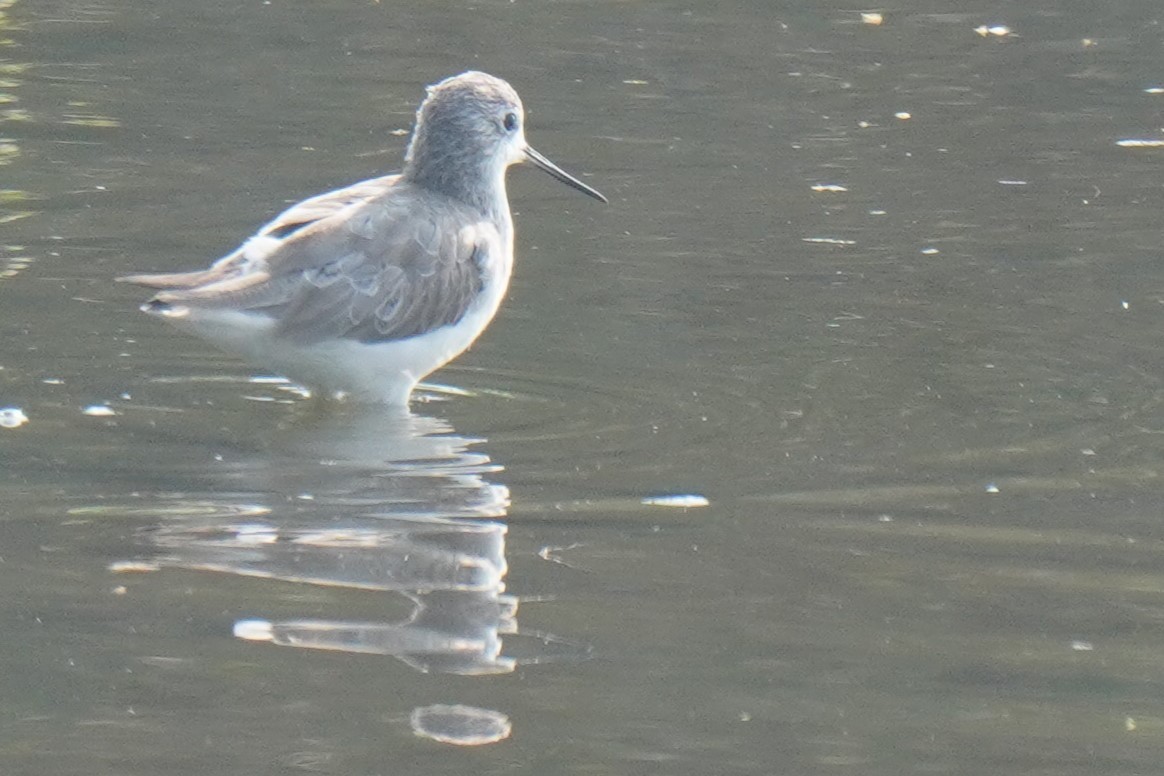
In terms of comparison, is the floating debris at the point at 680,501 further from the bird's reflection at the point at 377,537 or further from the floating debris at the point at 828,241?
the floating debris at the point at 828,241

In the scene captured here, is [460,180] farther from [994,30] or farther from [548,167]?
[994,30]

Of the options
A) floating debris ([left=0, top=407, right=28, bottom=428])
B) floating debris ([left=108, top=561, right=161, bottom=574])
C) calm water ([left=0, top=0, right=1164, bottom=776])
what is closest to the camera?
calm water ([left=0, top=0, right=1164, bottom=776])

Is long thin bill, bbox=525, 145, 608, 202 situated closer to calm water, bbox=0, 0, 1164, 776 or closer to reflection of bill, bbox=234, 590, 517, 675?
calm water, bbox=0, 0, 1164, 776

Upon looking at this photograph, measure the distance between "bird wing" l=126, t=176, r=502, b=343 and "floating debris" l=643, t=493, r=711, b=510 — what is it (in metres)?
1.52

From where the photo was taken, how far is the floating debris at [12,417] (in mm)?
6988

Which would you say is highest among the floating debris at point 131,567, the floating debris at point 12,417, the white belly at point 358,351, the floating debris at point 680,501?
the white belly at point 358,351

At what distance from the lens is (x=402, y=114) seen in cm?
1208

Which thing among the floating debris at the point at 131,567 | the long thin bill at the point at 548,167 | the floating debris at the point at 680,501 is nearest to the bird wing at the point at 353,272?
the long thin bill at the point at 548,167

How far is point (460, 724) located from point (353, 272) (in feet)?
9.77

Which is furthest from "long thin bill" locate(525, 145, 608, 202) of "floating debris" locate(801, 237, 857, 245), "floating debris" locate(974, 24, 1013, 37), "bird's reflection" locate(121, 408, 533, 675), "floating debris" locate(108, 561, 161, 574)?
"floating debris" locate(974, 24, 1013, 37)

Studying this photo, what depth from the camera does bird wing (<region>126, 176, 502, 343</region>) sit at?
7156 millimetres

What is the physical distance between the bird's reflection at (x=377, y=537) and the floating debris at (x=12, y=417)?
785 mm

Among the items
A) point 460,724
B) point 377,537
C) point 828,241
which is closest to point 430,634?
point 460,724

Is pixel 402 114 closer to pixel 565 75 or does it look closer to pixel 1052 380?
pixel 565 75
